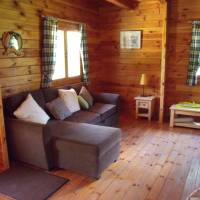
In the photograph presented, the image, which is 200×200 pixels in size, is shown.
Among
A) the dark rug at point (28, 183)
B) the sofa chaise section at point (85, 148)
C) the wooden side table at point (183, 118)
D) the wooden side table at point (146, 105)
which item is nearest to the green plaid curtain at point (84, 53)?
the wooden side table at point (146, 105)

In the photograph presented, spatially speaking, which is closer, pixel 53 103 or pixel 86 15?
pixel 53 103

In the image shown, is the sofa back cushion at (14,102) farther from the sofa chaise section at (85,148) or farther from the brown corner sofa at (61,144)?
the sofa chaise section at (85,148)

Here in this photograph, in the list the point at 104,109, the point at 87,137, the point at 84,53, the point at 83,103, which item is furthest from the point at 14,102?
the point at 84,53

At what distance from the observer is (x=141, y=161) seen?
10.5ft

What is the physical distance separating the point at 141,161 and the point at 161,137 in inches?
41.1

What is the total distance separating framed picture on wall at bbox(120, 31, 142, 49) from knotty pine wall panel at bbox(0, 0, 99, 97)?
1.38m

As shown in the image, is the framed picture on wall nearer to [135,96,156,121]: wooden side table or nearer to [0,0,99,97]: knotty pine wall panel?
[135,96,156,121]: wooden side table

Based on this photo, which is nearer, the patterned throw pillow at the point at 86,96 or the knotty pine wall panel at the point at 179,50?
the patterned throw pillow at the point at 86,96

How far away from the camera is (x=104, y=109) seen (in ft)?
13.8

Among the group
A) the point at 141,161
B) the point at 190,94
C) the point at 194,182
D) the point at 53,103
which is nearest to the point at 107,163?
the point at 141,161

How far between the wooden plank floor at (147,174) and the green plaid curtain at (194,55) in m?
1.27

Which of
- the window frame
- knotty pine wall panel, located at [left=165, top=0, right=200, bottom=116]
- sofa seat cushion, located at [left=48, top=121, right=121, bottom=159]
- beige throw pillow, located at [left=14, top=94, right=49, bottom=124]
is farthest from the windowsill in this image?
knotty pine wall panel, located at [left=165, top=0, right=200, bottom=116]

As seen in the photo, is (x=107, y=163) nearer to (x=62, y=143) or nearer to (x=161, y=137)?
(x=62, y=143)

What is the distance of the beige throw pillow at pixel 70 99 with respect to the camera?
3965mm
